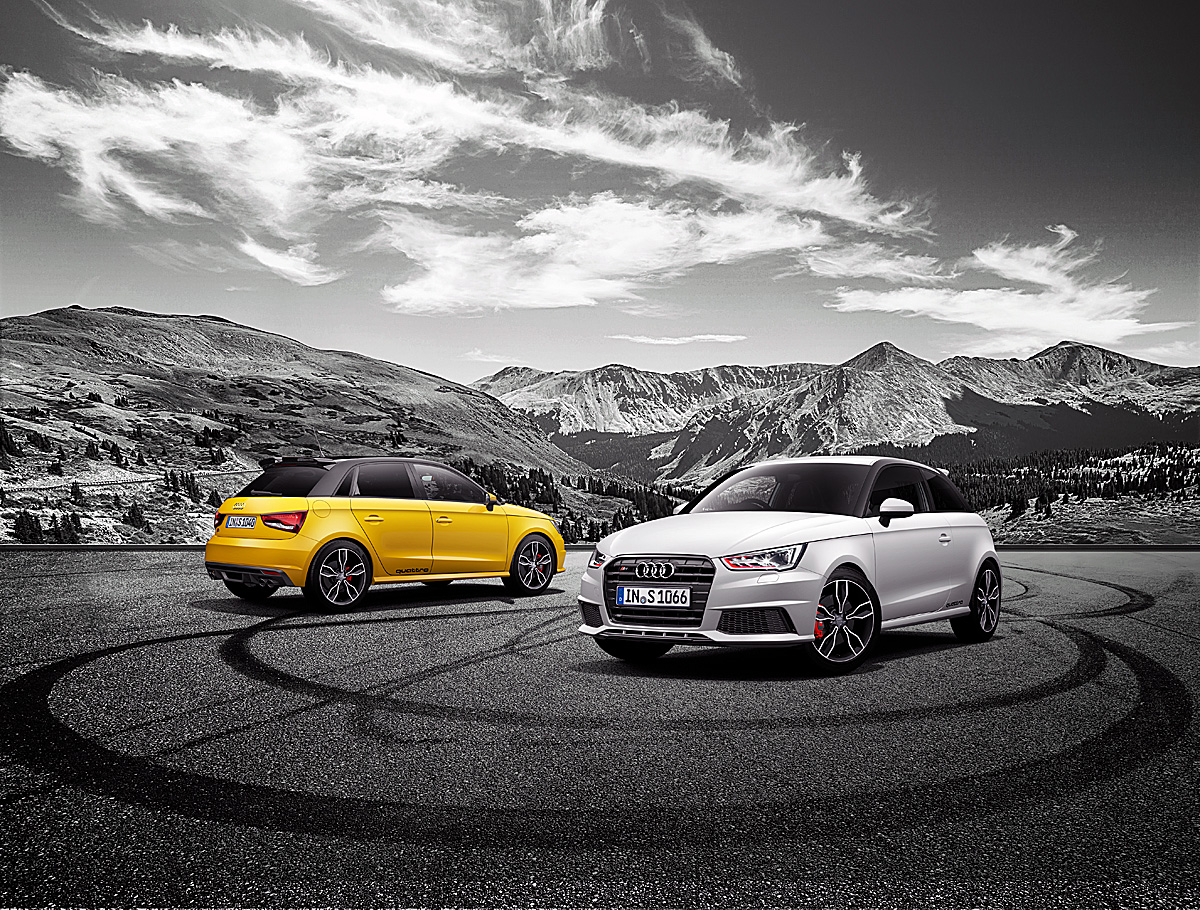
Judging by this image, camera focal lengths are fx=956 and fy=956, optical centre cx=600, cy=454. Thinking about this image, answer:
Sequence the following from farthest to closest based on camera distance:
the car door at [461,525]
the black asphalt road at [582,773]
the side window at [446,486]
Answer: the side window at [446,486], the car door at [461,525], the black asphalt road at [582,773]

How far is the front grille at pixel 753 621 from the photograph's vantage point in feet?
24.1

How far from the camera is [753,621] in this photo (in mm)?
7359

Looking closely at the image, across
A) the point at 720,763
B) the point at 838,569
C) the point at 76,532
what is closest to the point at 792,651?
the point at 838,569

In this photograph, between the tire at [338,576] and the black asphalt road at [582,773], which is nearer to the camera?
the black asphalt road at [582,773]

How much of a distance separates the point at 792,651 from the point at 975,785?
426 cm

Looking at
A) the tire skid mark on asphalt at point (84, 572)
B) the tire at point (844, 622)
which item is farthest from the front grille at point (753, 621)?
the tire skid mark on asphalt at point (84, 572)

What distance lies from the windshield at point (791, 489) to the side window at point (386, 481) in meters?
4.23

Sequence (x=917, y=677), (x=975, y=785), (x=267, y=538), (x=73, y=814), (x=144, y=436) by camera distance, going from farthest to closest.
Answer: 1. (x=144, y=436)
2. (x=267, y=538)
3. (x=917, y=677)
4. (x=975, y=785)
5. (x=73, y=814)

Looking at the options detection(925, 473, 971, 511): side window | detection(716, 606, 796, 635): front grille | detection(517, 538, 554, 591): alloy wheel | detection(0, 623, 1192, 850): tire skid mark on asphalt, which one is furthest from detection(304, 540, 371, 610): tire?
detection(925, 473, 971, 511): side window

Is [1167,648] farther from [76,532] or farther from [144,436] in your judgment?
[144,436]

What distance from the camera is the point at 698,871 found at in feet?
11.6

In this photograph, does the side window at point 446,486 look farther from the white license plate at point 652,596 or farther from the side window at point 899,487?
the side window at point 899,487

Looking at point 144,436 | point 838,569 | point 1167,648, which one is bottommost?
point 1167,648

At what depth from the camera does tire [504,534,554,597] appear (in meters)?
13.0
